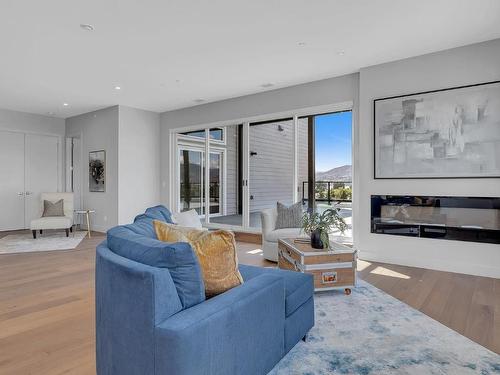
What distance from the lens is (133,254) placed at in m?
1.59

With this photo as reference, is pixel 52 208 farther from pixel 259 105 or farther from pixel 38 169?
pixel 259 105

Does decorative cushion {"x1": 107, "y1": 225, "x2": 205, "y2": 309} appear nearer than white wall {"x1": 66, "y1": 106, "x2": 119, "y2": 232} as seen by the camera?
Yes

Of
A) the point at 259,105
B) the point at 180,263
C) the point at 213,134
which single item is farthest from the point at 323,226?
the point at 213,134

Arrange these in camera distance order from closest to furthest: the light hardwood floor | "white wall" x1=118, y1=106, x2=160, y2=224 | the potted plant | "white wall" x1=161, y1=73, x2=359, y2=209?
the light hardwood floor, the potted plant, "white wall" x1=161, y1=73, x2=359, y2=209, "white wall" x1=118, y1=106, x2=160, y2=224

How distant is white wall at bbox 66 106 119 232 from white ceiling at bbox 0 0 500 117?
60.7 inches

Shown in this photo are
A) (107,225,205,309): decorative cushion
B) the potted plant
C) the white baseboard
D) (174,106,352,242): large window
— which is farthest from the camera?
(174,106,352,242): large window

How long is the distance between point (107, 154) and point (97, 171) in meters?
0.57

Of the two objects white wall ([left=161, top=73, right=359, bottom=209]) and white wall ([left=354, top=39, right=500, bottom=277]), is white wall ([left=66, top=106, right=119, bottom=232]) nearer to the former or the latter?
white wall ([left=161, top=73, right=359, bottom=209])

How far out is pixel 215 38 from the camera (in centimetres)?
393

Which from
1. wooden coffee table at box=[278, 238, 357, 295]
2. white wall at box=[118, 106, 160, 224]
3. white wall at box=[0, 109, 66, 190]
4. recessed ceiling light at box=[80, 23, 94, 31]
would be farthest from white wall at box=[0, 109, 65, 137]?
wooden coffee table at box=[278, 238, 357, 295]

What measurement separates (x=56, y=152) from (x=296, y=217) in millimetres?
6878

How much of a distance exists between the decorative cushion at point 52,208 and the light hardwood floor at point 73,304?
2057 millimetres

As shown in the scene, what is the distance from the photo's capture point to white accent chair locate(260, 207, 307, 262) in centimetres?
457

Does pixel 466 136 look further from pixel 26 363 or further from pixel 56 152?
pixel 56 152
